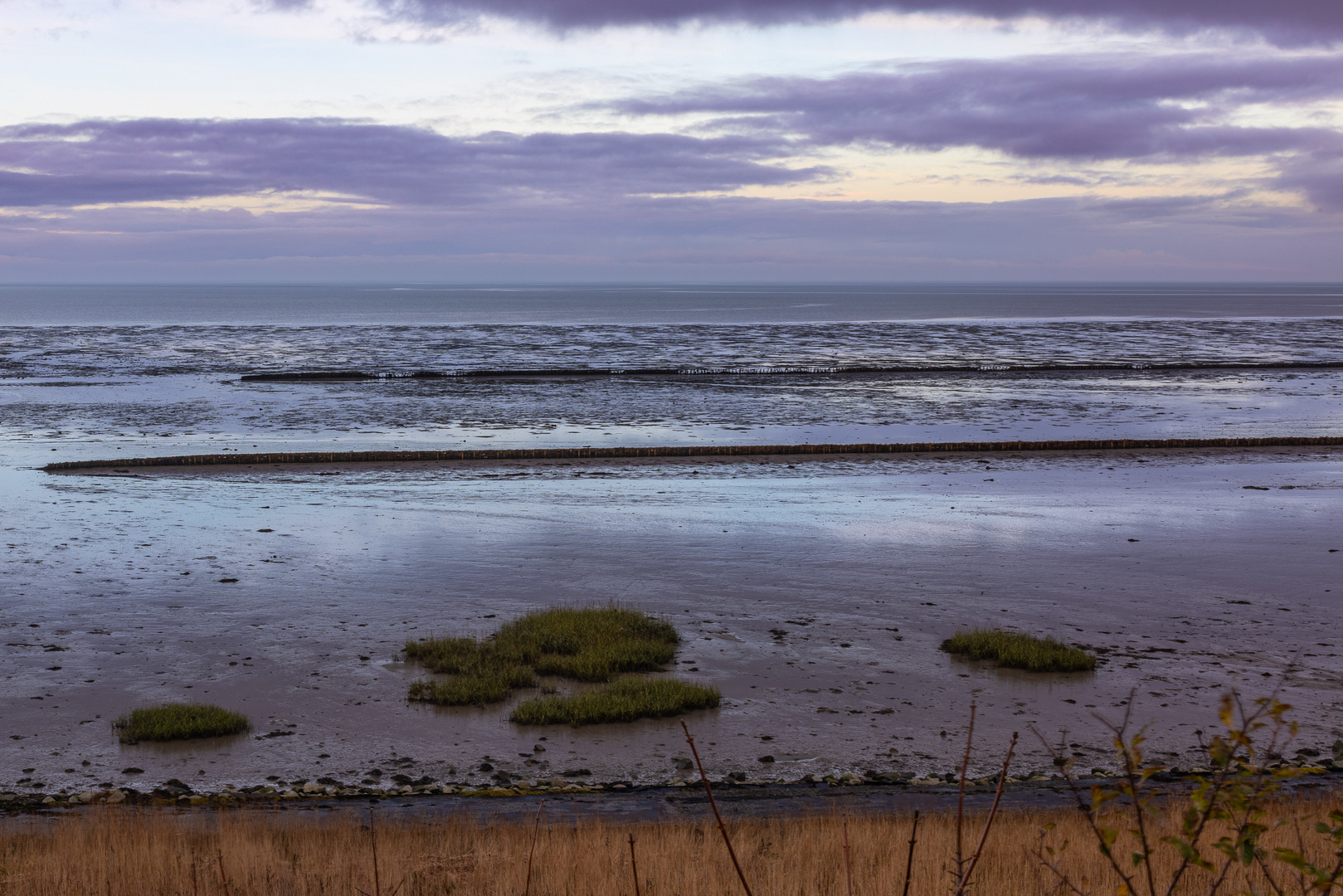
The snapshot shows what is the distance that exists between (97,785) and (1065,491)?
19.1 m

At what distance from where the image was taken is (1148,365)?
58.4m

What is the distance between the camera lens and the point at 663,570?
52.6 ft

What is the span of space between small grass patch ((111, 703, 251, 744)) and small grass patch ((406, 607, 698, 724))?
171 centimetres

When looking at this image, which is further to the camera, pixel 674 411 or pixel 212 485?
pixel 674 411

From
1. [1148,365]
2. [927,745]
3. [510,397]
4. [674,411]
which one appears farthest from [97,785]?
[1148,365]

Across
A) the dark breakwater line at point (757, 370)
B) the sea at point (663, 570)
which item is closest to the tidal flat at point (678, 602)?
the sea at point (663, 570)

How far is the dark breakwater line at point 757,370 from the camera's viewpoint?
51688mm

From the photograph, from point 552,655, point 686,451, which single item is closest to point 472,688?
point 552,655

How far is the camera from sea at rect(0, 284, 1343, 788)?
32.7 ft

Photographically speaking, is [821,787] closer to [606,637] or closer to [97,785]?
[606,637]

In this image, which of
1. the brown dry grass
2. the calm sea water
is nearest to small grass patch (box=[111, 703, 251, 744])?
the brown dry grass

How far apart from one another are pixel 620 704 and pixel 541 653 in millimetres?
1854

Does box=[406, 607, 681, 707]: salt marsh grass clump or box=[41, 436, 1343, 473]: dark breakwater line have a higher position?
box=[41, 436, 1343, 473]: dark breakwater line

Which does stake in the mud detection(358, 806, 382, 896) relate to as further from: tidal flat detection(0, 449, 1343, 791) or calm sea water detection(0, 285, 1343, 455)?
calm sea water detection(0, 285, 1343, 455)
